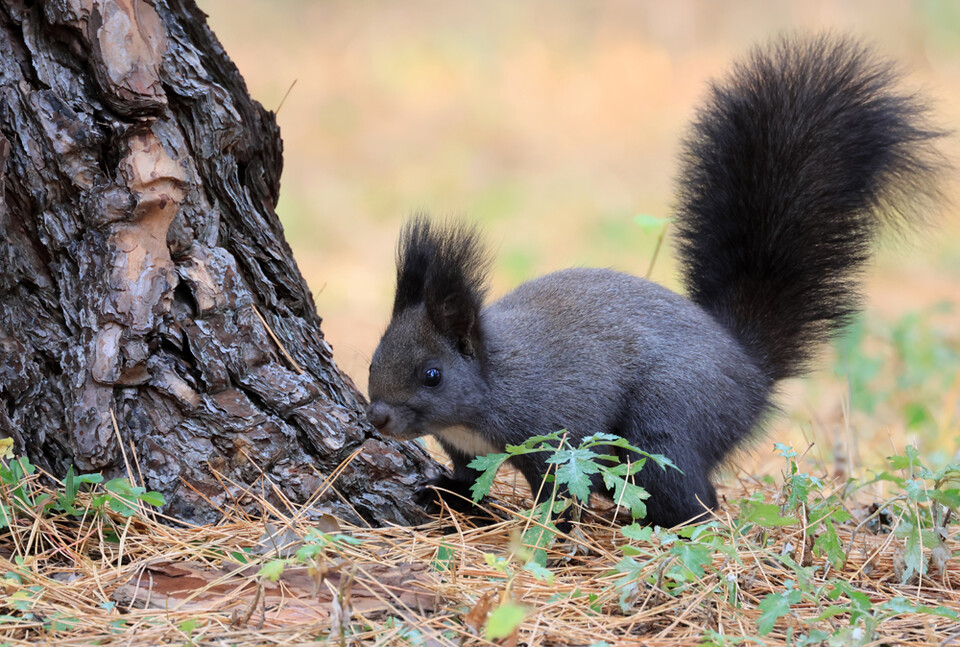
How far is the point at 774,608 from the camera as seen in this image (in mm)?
1521

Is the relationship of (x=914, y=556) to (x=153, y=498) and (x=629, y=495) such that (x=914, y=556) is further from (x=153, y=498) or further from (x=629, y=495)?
(x=153, y=498)

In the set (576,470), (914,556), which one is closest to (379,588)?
(576,470)

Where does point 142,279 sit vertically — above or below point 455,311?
below

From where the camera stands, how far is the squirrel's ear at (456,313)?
219cm

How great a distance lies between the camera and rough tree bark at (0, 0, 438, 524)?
1862mm

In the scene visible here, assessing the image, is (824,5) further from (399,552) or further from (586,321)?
(399,552)

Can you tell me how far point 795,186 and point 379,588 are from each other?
1.50 metres

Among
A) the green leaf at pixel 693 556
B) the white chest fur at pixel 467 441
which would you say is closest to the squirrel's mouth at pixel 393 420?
the white chest fur at pixel 467 441

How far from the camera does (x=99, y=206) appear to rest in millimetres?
1871

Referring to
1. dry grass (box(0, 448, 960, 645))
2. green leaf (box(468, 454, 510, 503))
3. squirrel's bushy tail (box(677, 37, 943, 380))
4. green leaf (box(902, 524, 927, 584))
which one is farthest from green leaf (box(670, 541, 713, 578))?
squirrel's bushy tail (box(677, 37, 943, 380))

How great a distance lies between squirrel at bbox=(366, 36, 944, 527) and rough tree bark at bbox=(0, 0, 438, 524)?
26cm

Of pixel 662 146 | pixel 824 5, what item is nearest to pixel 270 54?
pixel 662 146

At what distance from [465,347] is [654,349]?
439 mm

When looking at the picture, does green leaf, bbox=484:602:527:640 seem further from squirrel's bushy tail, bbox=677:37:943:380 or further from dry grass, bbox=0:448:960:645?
squirrel's bushy tail, bbox=677:37:943:380
